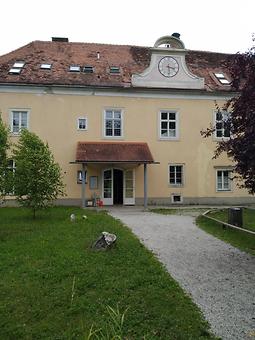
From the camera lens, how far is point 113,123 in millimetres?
25656

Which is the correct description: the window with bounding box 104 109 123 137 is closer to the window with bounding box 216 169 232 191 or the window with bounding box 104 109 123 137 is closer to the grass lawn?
the window with bounding box 216 169 232 191

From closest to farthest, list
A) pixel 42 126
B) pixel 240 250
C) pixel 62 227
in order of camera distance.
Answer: pixel 240 250 → pixel 62 227 → pixel 42 126

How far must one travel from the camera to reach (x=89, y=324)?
5.56 m

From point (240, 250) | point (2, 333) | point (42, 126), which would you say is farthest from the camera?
point (42, 126)

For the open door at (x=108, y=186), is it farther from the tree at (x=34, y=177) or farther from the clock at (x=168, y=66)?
the tree at (x=34, y=177)

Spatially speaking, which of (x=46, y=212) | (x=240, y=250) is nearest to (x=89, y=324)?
(x=240, y=250)

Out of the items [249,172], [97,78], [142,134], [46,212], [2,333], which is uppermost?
[97,78]

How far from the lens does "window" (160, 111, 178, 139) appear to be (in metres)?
26.1

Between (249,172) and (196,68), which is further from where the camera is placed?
(196,68)

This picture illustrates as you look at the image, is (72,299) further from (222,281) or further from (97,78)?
(97,78)

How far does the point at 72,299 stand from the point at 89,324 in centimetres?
106

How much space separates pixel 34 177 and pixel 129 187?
9335mm

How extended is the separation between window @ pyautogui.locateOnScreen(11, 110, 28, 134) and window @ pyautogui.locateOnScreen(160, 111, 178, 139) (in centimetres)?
873

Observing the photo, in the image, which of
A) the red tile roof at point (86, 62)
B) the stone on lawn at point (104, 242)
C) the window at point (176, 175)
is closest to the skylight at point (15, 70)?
the red tile roof at point (86, 62)
